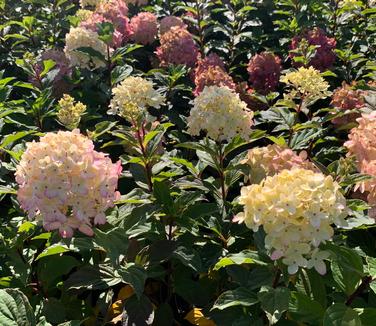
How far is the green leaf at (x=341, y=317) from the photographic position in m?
1.82

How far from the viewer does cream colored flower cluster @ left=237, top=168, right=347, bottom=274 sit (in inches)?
71.0

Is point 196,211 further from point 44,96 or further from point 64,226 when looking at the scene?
point 44,96

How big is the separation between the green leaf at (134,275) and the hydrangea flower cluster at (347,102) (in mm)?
2140

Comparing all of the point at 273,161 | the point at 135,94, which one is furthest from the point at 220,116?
the point at 135,94

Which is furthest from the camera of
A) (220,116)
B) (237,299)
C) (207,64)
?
(207,64)

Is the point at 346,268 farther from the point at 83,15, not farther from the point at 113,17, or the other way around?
the point at 83,15

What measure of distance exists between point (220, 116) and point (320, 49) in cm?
216

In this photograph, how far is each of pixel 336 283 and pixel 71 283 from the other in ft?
3.71

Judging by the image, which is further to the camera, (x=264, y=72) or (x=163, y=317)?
A: (x=264, y=72)

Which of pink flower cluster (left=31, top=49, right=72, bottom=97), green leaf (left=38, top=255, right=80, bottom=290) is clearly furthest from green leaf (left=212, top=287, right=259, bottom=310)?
Result: pink flower cluster (left=31, top=49, right=72, bottom=97)

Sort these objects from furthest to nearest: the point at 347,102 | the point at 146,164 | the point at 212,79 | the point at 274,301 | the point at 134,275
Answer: the point at 212,79 < the point at 347,102 < the point at 146,164 < the point at 134,275 < the point at 274,301

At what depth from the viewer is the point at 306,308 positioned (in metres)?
1.98

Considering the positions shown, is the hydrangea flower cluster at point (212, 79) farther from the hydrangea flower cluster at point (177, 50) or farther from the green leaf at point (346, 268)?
the green leaf at point (346, 268)

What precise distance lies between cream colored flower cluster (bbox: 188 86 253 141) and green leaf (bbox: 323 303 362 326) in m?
1.24
